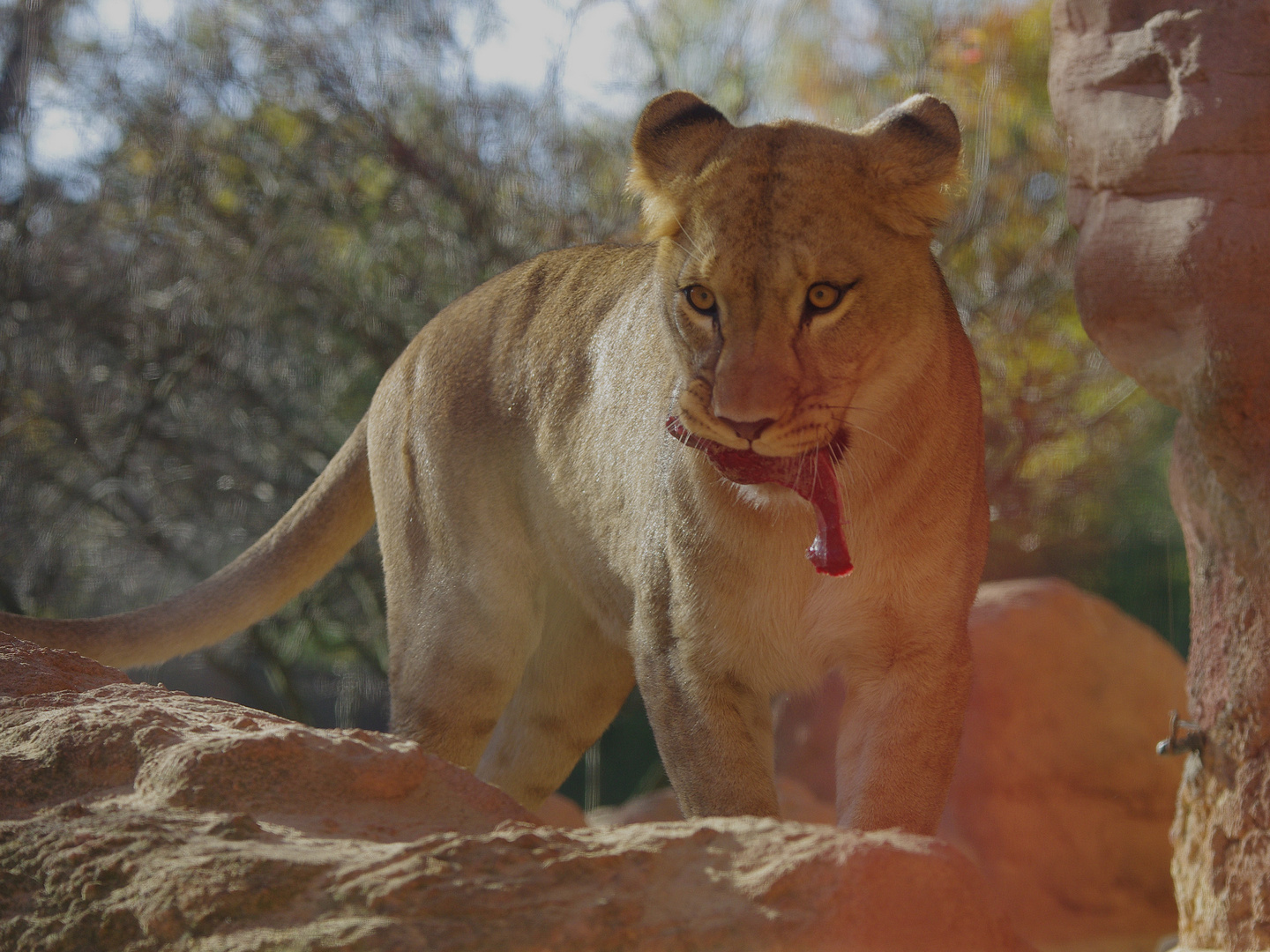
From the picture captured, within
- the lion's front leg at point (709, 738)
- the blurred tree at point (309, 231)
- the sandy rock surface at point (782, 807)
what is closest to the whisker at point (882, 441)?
the lion's front leg at point (709, 738)

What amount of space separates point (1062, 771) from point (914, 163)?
5.57 meters

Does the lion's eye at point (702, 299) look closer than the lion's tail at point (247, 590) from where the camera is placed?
Yes


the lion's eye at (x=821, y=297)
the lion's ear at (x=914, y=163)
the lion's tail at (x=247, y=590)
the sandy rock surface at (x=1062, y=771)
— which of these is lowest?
the sandy rock surface at (x=1062, y=771)

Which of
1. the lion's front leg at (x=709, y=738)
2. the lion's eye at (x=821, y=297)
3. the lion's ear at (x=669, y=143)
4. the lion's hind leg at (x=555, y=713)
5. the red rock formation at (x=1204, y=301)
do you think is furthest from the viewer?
the lion's hind leg at (x=555, y=713)

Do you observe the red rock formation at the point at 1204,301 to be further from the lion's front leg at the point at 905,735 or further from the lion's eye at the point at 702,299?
the lion's eye at the point at 702,299

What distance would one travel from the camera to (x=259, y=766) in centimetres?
224

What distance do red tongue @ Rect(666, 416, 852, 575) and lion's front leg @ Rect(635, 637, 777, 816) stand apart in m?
0.46

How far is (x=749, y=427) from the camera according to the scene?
2.62m

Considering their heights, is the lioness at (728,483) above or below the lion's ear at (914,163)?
below

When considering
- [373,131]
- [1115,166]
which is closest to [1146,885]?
[1115,166]

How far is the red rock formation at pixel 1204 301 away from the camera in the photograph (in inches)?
163

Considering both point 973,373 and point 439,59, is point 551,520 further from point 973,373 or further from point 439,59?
point 439,59

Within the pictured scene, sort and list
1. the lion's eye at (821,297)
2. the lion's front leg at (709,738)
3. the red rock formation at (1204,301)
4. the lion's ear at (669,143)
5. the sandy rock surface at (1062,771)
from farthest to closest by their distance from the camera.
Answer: the sandy rock surface at (1062,771) < the red rock formation at (1204,301) < the lion's ear at (669,143) < the lion's front leg at (709,738) < the lion's eye at (821,297)

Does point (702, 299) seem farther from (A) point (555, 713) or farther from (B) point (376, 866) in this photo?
(A) point (555, 713)
